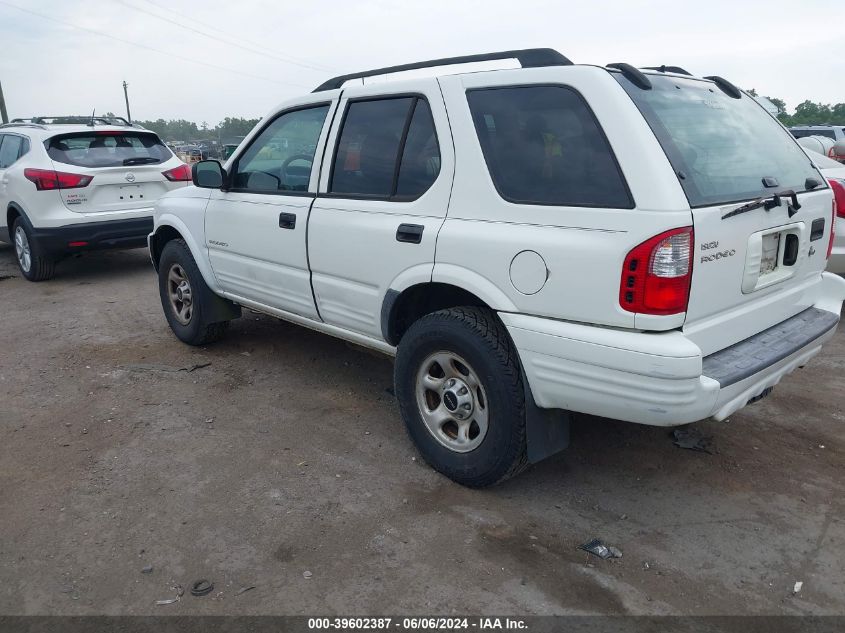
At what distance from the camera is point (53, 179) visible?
24.7ft

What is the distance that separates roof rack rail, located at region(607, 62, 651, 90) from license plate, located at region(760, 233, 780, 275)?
32.8 inches

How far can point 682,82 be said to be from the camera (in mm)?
3154

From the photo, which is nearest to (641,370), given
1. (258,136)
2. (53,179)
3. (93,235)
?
(258,136)

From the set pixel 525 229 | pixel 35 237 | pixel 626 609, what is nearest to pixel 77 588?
pixel 626 609

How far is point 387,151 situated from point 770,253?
6.25ft

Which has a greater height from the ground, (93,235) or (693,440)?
(93,235)

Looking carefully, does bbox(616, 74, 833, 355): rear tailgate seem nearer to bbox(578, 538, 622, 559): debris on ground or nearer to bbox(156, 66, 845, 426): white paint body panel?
bbox(156, 66, 845, 426): white paint body panel

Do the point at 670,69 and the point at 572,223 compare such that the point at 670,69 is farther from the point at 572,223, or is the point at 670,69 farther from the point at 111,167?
the point at 111,167

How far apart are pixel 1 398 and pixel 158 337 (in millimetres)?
1433

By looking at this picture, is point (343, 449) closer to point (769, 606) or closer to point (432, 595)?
point (432, 595)

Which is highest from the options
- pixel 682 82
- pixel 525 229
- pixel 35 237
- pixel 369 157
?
pixel 682 82

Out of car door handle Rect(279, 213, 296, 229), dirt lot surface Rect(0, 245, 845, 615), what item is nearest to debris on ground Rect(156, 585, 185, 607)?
dirt lot surface Rect(0, 245, 845, 615)

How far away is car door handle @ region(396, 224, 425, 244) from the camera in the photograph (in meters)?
3.26

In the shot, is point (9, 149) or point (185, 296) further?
point (9, 149)
